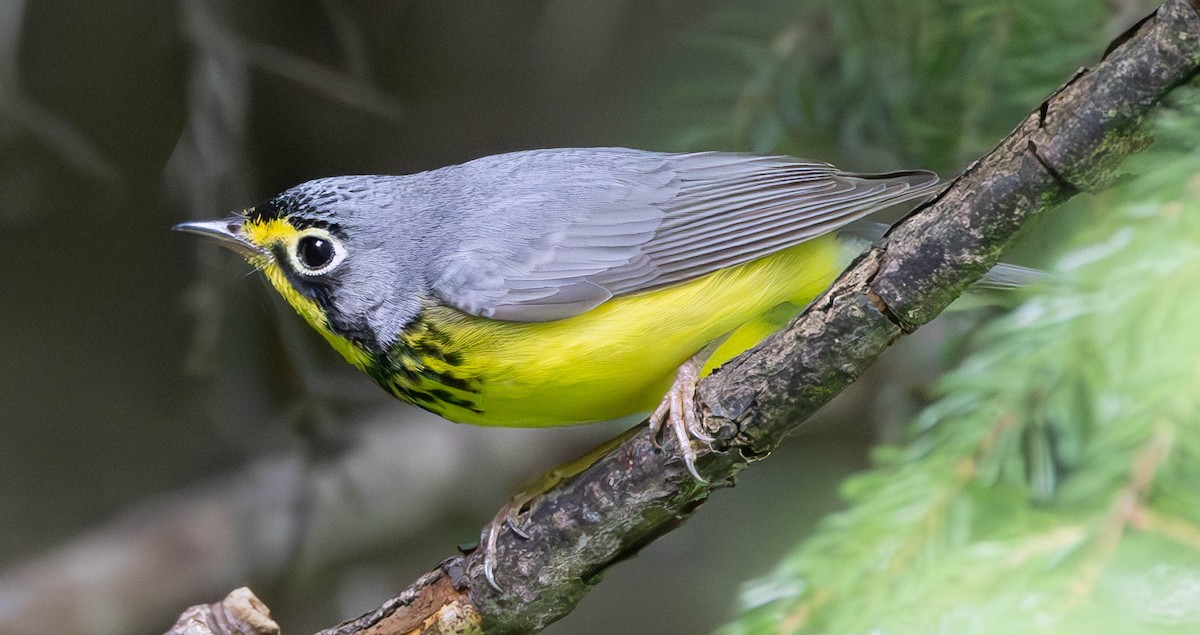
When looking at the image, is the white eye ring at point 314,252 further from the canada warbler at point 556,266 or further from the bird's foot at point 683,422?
the bird's foot at point 683,422

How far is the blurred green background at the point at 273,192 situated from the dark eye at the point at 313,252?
0.62m

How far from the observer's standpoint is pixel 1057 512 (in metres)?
1.21

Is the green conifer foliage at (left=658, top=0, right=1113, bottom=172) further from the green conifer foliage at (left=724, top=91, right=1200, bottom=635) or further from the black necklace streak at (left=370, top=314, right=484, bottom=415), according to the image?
the black necklace streak at (left=370, top=314, right=484, bottom=415)

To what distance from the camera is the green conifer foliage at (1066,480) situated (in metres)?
1.01

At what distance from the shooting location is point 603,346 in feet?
5.10

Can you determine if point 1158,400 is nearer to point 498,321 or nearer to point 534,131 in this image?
point 498,321

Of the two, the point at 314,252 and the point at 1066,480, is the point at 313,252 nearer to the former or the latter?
the point at 314,252

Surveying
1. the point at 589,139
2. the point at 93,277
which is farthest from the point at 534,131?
the point at 93,277

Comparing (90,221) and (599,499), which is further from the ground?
(90,221)

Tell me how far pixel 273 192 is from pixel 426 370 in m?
1.33

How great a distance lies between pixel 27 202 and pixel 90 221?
16cm

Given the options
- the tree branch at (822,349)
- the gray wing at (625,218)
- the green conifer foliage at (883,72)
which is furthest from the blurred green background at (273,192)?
the tree branch at (822,349)

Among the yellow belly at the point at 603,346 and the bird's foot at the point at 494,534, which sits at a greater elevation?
the yellow belly at the point at 603,346

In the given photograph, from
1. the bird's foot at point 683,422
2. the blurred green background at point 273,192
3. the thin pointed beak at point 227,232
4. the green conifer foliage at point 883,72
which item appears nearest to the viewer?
the bird's foot at point 683,422
